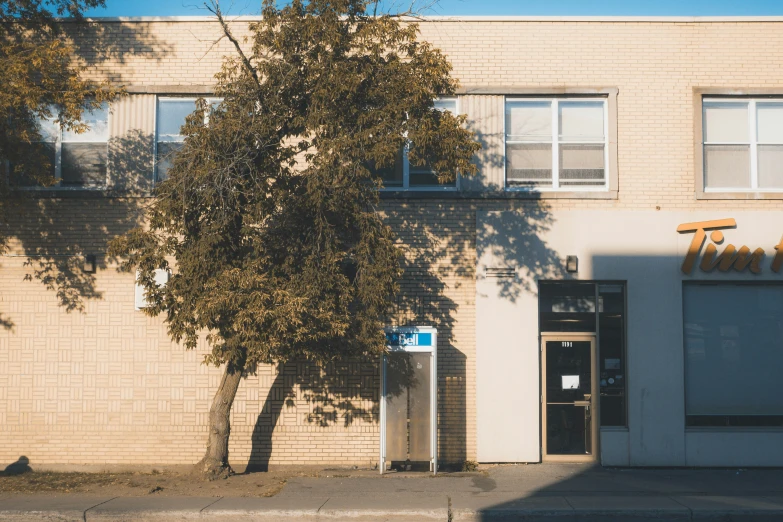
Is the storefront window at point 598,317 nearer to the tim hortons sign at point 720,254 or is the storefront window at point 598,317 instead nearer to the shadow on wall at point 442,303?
the shadow on wall at point 442,303

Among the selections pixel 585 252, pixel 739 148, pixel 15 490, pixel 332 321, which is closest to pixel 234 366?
pixel 332 321

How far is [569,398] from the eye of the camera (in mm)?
13906

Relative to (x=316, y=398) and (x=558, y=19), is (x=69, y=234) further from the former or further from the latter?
(x=558, y=19)

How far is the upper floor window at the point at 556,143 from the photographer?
14031mm

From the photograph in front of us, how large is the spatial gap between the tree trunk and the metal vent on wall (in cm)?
467

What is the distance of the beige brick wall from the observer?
44.7 feet

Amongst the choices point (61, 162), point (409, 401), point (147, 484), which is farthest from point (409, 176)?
point (147, 484)

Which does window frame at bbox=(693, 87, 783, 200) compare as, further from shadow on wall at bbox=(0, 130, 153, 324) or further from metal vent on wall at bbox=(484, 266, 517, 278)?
shadow on wall at bbox=(0, 130, 153, 324)

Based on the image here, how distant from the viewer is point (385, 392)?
42.4ft

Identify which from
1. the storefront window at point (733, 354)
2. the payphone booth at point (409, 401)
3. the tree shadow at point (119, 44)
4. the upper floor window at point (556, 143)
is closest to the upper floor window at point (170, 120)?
the tree shadow at point (119, 44)

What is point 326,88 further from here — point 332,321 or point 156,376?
point 156,376

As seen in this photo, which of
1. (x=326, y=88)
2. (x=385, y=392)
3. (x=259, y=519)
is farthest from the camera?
(x=385, y=392)

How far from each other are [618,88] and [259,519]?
31.0 ft

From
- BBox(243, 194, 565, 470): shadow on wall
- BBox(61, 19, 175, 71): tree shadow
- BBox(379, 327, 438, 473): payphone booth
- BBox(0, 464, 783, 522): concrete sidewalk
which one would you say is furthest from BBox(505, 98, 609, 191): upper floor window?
BBox(61, 19, 175, 71): tree shadow
